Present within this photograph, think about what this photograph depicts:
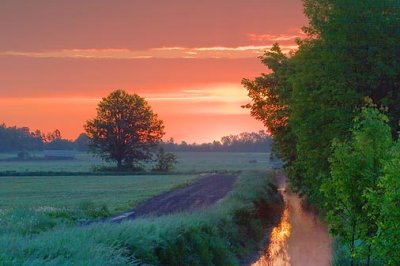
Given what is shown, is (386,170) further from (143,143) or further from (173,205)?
(143,143)

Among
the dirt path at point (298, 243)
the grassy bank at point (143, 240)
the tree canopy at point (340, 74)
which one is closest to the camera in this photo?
the grassy bank at point (143, 240)

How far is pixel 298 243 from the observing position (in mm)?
41375

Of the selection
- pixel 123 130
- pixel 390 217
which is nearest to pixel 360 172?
pixel 390 217

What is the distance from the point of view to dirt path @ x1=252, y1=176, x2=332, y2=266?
3472 cm

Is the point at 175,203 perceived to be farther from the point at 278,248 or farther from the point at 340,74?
the point at 340,74

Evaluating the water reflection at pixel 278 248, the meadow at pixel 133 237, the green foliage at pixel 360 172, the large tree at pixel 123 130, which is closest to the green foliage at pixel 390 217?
the green foliage at pixel 360 172

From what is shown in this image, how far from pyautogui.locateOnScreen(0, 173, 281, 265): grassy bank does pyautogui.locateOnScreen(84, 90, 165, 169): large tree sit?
82096 mm

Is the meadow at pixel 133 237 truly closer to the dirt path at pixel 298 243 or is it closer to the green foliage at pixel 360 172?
the dirt path at pixel 298 243

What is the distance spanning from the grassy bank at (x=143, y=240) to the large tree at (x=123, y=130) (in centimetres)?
8210

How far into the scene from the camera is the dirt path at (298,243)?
3472 centimetres

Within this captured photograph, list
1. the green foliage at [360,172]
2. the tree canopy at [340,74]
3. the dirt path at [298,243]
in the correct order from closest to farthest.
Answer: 1. the green foliage at [360,172]
2. the dirt path at [298,243]
3. the tree canopy at [340,74]

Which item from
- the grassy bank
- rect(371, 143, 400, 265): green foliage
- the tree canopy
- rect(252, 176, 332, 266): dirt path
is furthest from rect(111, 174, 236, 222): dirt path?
rect(371, 143, 400, 265): green foliage

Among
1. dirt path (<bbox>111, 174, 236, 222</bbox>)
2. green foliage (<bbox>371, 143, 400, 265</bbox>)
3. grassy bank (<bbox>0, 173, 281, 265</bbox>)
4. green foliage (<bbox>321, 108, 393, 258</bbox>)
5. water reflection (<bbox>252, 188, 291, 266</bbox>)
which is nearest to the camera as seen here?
green foliage (<bbox>371, 143, 400, 265</bbox>)

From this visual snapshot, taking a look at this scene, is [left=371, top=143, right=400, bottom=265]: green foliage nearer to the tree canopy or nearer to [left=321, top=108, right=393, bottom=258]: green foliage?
[left=321, top=108, right=393, bottom=258]: green foliage
